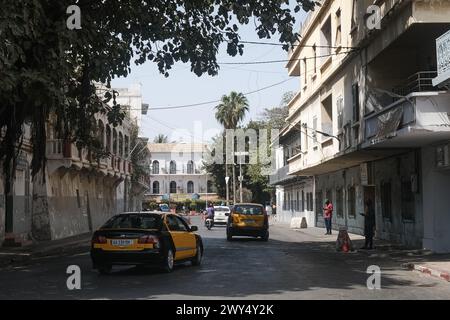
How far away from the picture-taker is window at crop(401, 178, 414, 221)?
2210 centimetres

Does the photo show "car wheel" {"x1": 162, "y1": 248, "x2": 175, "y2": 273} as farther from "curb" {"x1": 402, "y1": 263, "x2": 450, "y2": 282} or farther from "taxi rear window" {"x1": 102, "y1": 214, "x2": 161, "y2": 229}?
"curb" {"x1": 402, "y1": 263, "x2": 450, "y2": 282}

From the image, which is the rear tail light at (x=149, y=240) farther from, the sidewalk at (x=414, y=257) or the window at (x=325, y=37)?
the window at (x=325, y=37)

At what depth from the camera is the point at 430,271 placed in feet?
48.4

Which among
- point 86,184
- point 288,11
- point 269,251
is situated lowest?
point 269,251

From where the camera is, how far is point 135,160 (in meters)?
59.4

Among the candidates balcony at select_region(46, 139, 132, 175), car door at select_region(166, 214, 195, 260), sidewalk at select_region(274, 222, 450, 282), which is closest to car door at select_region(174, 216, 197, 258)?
car door at select_region(166, 214, 195, 260)

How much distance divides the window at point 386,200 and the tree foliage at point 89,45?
460 inches

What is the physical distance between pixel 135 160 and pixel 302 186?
60.2 ft

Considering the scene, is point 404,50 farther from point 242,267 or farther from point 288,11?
point 242,267

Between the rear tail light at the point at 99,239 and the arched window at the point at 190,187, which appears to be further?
the arched window at the point at 190,187

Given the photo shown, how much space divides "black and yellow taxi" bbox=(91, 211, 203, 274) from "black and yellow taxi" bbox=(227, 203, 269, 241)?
12.7m

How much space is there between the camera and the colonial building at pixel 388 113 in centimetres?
1758

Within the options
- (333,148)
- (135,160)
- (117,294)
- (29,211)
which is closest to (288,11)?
(117,294)

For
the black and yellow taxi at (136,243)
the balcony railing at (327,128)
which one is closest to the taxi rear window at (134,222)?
the black and yellow taxi at (136,243)
